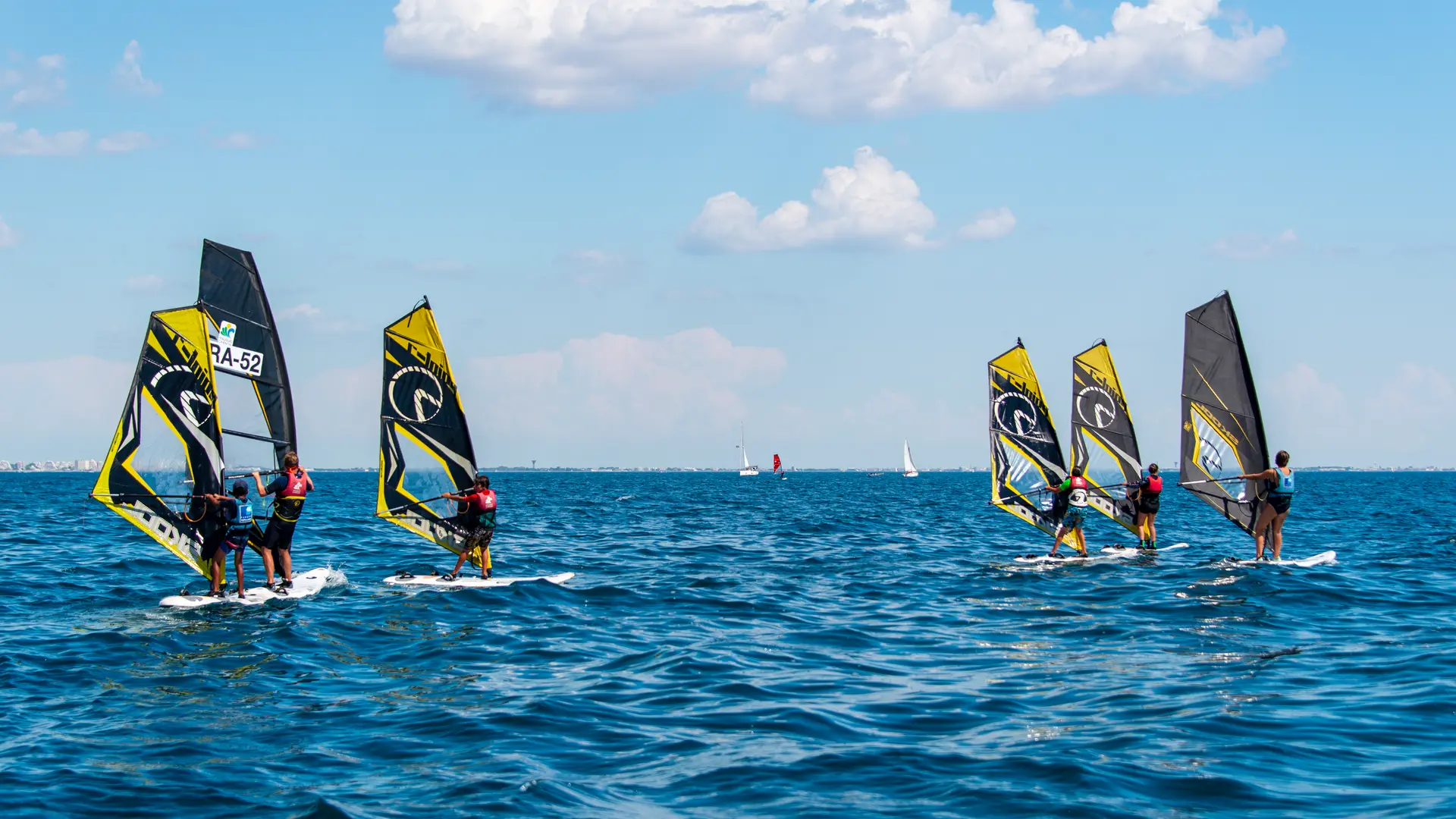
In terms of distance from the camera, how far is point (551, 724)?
1188 centimetres

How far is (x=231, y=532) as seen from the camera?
64.2ft

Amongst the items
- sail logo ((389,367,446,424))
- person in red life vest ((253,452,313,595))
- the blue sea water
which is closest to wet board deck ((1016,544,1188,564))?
the blue sea water

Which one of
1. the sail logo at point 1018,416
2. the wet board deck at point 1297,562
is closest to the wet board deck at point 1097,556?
the wet board deck at point 1297,562

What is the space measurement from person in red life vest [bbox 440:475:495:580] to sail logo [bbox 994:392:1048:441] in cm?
1264

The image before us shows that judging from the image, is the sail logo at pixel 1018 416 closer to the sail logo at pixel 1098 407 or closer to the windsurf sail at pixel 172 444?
the sail logo at pixel 1098 407

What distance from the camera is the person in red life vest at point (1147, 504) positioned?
93.6 feet

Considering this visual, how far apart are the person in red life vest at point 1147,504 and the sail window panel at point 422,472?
52.1ft

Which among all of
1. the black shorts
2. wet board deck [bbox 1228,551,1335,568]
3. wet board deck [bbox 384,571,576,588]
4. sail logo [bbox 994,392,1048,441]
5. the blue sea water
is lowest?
the blue sea water

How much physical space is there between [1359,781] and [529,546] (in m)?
25.8

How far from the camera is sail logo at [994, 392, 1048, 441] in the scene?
95.2 feet

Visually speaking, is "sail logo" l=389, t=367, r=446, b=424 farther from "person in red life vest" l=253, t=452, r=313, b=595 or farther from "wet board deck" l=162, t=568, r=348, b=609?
"wet board deck" l=162, t=568, r=348, b=609

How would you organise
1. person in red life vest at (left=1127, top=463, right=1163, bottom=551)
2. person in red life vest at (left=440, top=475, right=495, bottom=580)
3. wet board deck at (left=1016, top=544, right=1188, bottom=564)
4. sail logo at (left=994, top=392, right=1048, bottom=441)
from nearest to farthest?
1. person in red life vest at (left=440, top=475, right=495, bottom=580)
2. wet board deck at (left=1016, top=544, right=1188, bottom=564)
3. person in red life vest at (left=1127, top=463, right=1163, bottom=551)
4. sail logo at (left=994, top=392, right=1048, bottom=441)

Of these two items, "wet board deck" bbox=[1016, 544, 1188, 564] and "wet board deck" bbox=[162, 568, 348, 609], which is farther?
"wet board deck" bbox=[1016, 544, 1188, 564]

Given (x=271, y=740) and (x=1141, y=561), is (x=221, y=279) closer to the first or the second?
(x=271, y=740)
